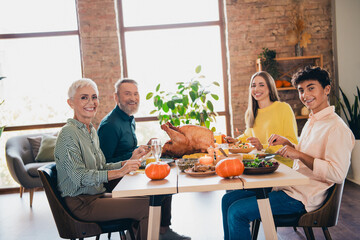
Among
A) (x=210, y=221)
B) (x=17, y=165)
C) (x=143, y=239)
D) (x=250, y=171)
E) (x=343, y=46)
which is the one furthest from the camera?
(x=343, y=46)

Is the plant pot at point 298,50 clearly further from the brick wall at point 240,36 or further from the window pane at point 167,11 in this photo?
the window pane at point 167,11

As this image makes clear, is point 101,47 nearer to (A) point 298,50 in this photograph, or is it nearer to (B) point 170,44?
(B) point 170,44

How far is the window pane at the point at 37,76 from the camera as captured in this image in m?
5.33

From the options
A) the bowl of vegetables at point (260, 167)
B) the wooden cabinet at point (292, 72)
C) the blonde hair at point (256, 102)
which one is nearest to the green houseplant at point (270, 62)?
the wooden cabinet at point (292, 72)

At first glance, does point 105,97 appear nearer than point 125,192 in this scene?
No

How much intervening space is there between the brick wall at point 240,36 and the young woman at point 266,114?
202 cm

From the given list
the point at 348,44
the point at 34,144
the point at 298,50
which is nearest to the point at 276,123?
the point at 298,50

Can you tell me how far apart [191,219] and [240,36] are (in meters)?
2.97

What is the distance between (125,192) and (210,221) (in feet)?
6.59

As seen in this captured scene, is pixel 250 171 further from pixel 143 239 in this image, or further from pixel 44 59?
pixel 44 59

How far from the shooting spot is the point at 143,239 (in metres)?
1.91

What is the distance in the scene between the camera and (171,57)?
17.8ft

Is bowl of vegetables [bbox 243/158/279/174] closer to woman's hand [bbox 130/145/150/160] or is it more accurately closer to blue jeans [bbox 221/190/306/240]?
blue jeans [bbox 221/190/306/240]

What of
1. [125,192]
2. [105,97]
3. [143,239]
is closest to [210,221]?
[143,239]
